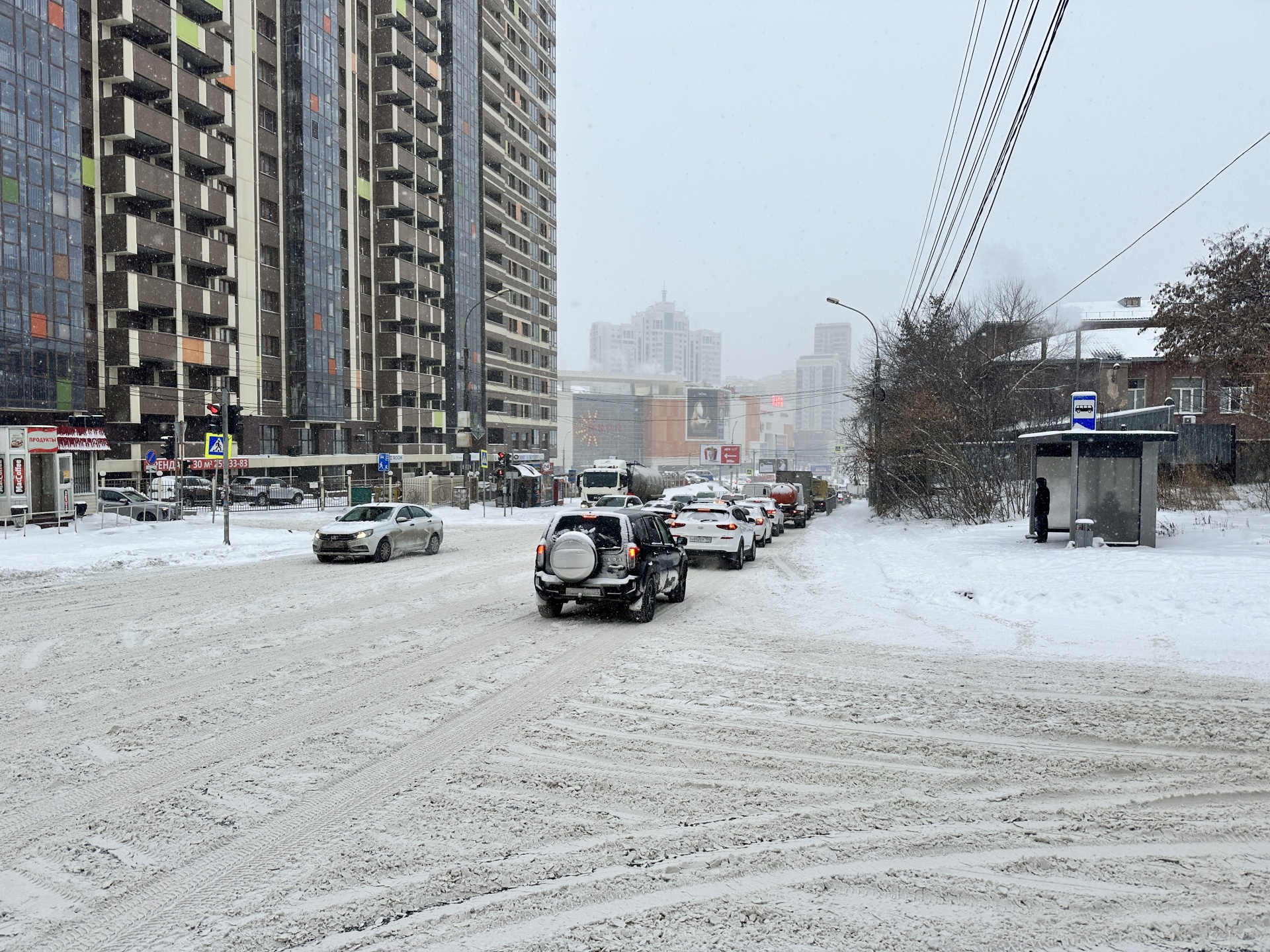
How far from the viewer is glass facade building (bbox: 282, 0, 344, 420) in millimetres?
60438

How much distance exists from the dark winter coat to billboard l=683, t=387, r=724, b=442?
149303 millimetres

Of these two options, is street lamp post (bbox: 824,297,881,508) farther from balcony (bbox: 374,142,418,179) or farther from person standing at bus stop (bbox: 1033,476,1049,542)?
balcony (bbox: 374,142,418,179)

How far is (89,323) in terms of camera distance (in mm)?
46219

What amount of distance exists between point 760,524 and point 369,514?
10.8m

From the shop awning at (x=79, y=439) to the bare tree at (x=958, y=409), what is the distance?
28.2 m

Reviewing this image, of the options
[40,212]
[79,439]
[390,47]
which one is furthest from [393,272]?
[79,439]

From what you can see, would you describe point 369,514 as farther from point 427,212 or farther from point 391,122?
point 391,122

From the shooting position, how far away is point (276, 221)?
197 feet

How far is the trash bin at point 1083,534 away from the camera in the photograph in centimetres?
1797

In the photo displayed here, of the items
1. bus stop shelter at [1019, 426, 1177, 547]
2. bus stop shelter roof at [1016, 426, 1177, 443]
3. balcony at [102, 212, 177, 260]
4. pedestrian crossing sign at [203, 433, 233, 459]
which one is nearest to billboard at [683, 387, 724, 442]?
balcony at [102, 212, 177, 260]

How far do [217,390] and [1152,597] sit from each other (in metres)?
51.0

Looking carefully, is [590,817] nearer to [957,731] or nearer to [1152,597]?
[957,731]

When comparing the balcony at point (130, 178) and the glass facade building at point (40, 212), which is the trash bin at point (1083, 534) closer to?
the glass facade building at point (40, 212)

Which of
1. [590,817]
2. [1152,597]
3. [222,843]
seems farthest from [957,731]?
[1152,597]
